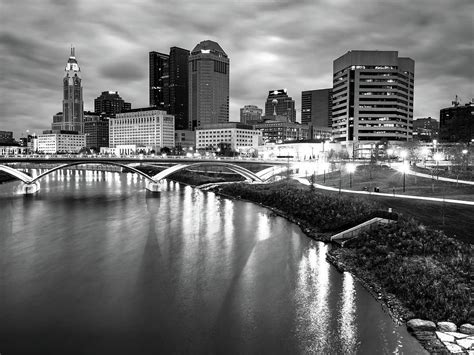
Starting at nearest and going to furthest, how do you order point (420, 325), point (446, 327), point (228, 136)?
point (446, 327)
point (420, 325)
point (228, 136)

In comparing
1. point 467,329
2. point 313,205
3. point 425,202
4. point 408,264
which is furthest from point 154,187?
point 467,329

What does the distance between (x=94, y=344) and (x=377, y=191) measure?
39039mm

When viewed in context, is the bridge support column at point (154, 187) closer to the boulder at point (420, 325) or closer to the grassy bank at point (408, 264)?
the grassy bank at point (408, 264)

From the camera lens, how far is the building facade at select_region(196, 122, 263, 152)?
7264 inches

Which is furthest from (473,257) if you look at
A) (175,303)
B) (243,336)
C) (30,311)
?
(30,311)

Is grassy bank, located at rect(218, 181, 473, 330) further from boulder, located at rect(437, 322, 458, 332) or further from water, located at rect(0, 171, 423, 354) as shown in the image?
water, located at rect(0, 171, 423, 354)

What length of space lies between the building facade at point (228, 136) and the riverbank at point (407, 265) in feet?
471

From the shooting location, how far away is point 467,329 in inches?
667

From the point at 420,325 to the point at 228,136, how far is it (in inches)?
6721

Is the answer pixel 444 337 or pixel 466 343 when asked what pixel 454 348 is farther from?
pixel 444 337

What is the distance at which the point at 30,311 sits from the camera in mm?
20906

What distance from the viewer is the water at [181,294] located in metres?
17.7

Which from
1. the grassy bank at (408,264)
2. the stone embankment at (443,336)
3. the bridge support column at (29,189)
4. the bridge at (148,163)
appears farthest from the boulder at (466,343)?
the bridge support column at (29,189)

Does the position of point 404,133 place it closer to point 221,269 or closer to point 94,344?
point 221,269
